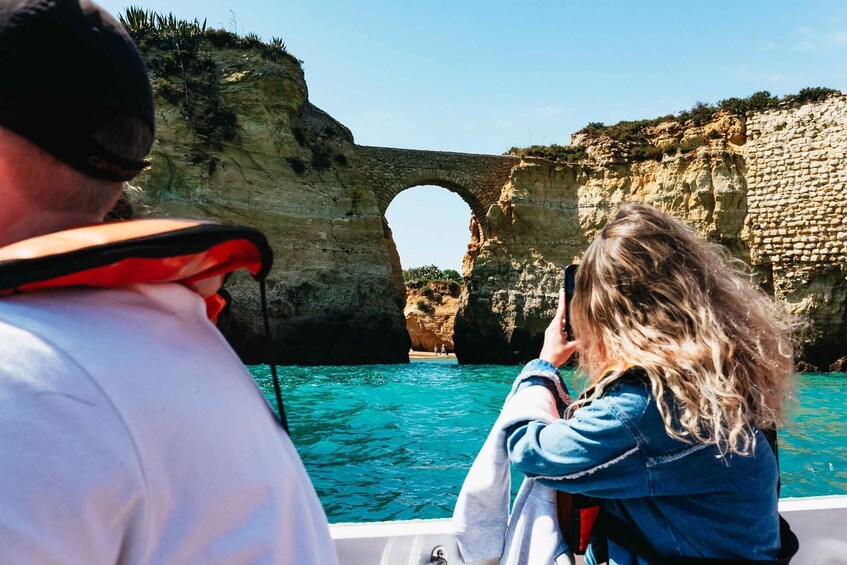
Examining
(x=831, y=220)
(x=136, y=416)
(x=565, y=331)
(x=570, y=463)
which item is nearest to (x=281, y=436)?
(x=136, y=416)

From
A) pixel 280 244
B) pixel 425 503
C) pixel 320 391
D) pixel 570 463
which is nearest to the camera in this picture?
pixel 570 463

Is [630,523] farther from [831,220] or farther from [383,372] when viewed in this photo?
[831,220]

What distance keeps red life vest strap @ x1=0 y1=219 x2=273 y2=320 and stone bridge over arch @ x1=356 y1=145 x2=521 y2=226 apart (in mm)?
18759

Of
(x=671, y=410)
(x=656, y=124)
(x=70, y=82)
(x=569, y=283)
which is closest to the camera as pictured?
(x=70, y=82)

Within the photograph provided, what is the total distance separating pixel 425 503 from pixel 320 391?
20.2ft

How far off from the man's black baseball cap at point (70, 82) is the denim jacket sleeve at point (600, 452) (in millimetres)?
1087

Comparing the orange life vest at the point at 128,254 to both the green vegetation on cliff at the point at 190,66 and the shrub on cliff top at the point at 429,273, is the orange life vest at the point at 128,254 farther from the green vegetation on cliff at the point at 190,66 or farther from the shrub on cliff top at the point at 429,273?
the shrub on cliff top at the point at 429,273

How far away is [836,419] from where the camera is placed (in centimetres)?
805

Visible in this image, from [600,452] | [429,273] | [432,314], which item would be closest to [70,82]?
[600,452]

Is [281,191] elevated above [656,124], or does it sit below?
below

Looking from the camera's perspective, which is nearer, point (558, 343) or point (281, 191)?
point (558, 343)

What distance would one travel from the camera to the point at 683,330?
146 centimetres

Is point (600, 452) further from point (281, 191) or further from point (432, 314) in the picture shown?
point (432, 314)

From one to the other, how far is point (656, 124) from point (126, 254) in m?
21.2
